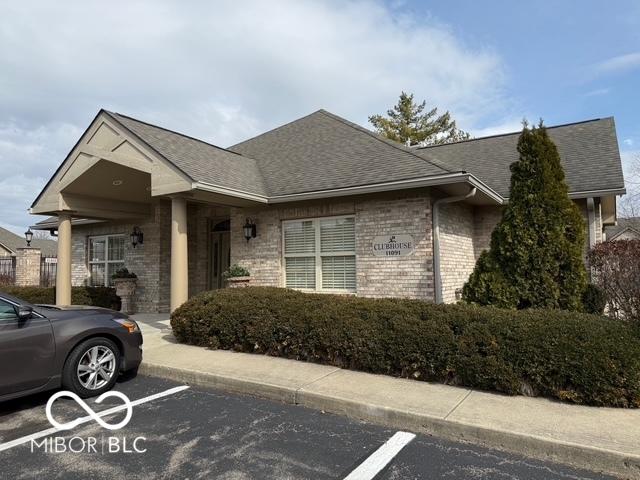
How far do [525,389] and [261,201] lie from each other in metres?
6.55

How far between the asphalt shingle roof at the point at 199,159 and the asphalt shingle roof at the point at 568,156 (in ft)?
13.2

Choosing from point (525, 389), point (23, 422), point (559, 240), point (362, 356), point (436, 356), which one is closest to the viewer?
Answer: point (23, 422)

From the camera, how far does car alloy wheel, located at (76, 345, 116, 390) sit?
211 inches

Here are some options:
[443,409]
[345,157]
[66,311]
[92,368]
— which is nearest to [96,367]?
[92,368]

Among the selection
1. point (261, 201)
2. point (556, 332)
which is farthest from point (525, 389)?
point (261, 201)

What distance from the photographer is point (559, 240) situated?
21.9 feet

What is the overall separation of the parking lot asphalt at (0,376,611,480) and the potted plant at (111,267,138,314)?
772 cm

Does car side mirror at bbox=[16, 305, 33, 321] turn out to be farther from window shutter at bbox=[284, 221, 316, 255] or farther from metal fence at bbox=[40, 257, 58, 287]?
metal fence at bbox=[40, 257, 58, 287]

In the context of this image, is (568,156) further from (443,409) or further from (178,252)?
(178,252)

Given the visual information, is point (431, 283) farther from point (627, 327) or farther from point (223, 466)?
point (223, 466)

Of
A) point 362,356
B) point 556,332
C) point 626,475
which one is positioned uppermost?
point 556,332

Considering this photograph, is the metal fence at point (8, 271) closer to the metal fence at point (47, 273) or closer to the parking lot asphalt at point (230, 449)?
the metal fence at point (47, 273)

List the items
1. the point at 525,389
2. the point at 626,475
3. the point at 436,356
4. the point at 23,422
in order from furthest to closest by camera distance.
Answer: the point at 436,356 < the point at 525,389 < the point at 23,422 < the point at 626,475

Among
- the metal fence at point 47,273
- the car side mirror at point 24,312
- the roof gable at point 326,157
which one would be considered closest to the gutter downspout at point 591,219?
the roof gable at point 326,157
